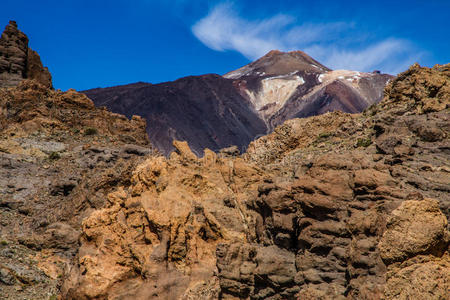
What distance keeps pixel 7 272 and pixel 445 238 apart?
1682 centimetres

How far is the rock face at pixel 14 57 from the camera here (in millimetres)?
35406

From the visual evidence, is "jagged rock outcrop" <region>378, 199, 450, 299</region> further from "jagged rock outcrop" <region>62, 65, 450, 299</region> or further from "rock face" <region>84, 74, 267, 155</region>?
"rock face" <region>84, 74, 267, 155</region>

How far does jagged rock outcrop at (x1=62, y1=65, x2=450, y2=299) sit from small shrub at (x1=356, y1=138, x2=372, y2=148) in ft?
0.26

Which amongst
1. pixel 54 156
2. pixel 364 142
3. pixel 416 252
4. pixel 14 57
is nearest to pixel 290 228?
pixel 416 252

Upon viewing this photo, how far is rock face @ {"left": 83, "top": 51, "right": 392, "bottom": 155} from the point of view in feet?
298

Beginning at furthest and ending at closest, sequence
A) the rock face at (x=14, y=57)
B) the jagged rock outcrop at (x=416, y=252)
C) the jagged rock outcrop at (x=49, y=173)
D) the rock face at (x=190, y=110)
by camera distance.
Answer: the rock face at (x=190, y=110), the rock face at (x=14, y=57), the jagged rock outcrop at (x=49, y=173), the jagged rock outcrop at (x=416, y=252)

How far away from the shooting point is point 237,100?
11925 centimetres

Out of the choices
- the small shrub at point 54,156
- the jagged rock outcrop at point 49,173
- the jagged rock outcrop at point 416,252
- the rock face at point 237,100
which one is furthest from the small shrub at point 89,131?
the rock face at point 237,100

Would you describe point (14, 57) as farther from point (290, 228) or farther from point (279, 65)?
point (279, 65)

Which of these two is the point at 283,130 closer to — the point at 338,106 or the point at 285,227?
the point at 285,227

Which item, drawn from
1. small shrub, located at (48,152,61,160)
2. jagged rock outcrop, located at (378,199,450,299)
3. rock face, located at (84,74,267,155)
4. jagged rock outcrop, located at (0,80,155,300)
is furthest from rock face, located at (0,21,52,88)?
jagged rock outcrop, located at (378,199,450,299)

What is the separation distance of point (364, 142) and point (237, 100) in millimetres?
106071

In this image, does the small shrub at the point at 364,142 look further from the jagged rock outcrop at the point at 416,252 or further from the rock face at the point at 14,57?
the rock face at the point at 14,57

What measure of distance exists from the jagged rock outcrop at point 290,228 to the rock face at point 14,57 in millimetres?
30561
